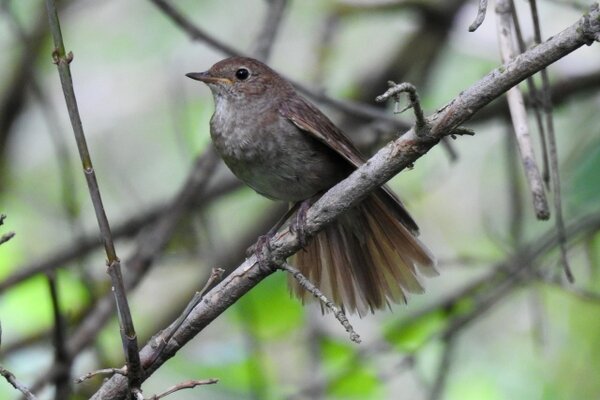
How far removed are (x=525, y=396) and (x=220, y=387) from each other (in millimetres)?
1610

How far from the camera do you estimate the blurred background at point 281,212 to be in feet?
15.5

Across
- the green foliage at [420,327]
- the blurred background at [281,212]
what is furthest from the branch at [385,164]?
the green foliage at [420,327]

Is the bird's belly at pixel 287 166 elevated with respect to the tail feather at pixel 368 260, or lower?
elevated

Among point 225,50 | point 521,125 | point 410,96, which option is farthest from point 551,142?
point 225,50

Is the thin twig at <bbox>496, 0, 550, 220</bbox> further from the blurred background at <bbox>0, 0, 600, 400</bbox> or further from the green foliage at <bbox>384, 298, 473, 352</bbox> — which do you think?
the green foliage at <bbox>384, 298, 473, 352</bbox>

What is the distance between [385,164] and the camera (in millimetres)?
2486

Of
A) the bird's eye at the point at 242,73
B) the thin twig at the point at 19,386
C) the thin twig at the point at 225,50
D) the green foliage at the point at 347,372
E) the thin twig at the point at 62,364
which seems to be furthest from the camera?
the green foliage at the point at 347,372

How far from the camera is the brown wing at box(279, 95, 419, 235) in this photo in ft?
11.4

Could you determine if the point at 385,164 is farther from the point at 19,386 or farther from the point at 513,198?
the point at 513,198

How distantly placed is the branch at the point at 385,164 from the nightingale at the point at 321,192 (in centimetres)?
82

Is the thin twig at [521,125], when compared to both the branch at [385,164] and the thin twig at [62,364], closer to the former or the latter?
the branch at [385,164]

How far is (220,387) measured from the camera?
4840mm

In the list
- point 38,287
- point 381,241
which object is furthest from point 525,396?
point 38,287

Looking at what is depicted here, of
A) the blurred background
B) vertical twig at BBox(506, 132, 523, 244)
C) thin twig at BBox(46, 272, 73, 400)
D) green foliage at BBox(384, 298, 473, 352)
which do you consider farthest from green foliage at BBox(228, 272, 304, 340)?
thin twig at BBox(46, 272, 73, 400)
